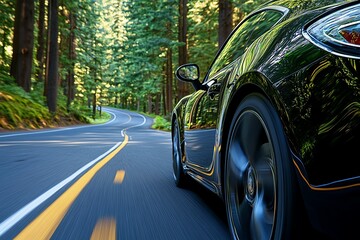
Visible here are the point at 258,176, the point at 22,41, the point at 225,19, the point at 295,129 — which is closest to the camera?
the point at 295,129

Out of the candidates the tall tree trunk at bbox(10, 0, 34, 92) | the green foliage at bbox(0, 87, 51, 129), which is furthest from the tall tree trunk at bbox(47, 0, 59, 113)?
the tall tree trunk at bbox(10, 0, 34, 92)

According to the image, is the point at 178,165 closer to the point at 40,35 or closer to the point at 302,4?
the point at 302,4

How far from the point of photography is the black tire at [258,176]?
1.81 metres

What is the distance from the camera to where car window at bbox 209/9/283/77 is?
308 centimetres

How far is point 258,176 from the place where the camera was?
2.28 metres

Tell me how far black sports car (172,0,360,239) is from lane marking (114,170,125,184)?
2.58m

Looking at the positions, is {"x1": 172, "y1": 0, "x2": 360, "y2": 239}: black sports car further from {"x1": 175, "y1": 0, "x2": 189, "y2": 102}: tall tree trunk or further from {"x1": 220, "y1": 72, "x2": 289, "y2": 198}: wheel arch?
{"x1": 175, "y1": 0, "x2": 189, "y2": 102}: tall tree trunk

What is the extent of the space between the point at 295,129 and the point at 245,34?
1958 mm

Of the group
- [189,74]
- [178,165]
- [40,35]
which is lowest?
[178,165]

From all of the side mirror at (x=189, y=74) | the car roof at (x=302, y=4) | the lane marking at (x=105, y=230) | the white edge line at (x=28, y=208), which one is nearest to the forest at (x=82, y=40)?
the side mirror at (x=189, y=74)

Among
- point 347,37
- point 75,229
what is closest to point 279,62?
point 347,37

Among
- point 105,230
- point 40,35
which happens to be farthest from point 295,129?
point 40,35

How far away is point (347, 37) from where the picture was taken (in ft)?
5.10

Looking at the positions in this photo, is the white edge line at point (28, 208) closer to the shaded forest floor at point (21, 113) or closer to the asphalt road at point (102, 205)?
the asphalt road at point (102, 205)
